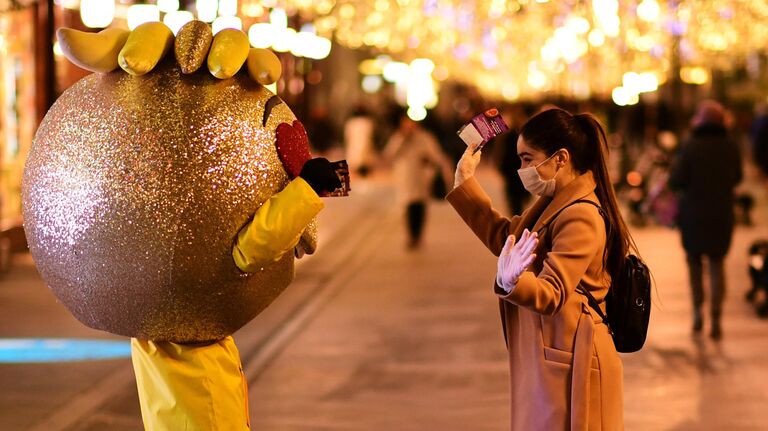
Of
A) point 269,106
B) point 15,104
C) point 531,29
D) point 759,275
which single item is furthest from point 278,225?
point 531,29

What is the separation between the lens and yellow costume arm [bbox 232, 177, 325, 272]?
14.5 ft

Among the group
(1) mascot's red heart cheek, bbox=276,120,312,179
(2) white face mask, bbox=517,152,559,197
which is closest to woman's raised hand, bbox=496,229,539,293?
(2) white face mask, bbox=517,152,559,197

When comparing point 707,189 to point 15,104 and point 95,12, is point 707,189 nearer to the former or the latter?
point 95,12

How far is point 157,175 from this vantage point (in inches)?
176

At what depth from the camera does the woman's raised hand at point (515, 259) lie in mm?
4051

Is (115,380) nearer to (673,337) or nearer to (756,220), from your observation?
(673,337)

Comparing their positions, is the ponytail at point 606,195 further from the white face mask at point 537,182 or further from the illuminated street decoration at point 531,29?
the illuminated street decoration at point 531,29

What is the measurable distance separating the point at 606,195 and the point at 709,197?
5.73 m

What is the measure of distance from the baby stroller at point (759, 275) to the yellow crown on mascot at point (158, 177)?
7353mm

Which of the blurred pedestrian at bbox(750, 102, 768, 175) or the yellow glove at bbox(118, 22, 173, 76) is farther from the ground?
the yellow glove at bbox(118, 22, 173, 76)

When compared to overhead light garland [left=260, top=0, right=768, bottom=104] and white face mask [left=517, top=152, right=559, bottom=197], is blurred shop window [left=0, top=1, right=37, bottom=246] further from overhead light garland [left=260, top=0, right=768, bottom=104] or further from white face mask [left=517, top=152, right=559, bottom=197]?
white face mask [left=517, top=152, right=559, bottom=197]

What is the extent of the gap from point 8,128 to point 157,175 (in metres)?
11.0

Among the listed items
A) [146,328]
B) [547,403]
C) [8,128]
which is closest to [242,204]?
[146,328]

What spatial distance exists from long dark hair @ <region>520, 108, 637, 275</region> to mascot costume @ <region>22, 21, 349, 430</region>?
741 millimetres
